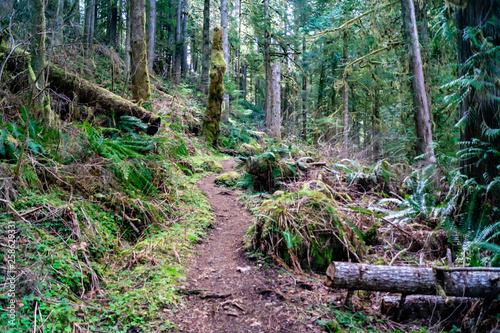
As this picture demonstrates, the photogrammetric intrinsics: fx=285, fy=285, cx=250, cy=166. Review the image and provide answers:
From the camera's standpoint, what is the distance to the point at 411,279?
2900 millimetres

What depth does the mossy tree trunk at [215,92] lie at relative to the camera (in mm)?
11414

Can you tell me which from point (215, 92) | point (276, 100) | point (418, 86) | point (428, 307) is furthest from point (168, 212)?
point (276, 100)

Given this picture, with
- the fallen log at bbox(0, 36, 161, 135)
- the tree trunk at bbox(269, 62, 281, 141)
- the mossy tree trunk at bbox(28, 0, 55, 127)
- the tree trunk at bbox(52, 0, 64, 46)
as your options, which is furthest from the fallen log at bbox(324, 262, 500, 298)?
the tree trunk at bbox(269, 62, 281, 141)

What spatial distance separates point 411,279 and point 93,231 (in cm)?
367

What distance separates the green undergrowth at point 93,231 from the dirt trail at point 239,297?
0.73 ft

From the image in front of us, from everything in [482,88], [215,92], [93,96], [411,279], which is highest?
[215,92]

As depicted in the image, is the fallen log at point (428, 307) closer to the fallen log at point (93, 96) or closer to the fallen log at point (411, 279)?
the fallen log at point (411, 279)

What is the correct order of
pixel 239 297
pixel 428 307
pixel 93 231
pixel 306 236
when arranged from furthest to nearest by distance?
pixel 306 236
pixel 93 231
pixel 239 297
pixel 428 307

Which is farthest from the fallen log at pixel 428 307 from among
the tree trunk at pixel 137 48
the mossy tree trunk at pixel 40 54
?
the tree trunk at pixel 137 48

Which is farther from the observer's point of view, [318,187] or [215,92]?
[215,92]

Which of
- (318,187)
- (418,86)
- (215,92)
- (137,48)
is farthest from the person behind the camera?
(215,92)

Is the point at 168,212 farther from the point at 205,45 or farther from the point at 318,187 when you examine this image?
the point at 205,45

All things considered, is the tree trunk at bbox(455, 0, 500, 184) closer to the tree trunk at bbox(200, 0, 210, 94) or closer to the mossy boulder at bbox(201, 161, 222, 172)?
the mossy boulder at bbox(201, 161, 222, 172)

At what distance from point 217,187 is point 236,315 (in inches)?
182
